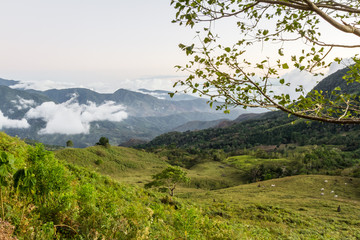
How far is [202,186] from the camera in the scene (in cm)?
7231

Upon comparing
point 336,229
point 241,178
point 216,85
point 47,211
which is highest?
point 216,85

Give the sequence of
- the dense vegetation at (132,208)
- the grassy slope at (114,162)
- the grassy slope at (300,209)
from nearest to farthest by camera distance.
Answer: the dense vegetation at (132,208) < the grassy slope at (300,209) < the grassy slope at (114,162)

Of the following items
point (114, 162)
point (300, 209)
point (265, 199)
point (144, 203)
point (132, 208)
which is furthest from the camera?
point (114, 162)

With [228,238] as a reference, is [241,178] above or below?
below

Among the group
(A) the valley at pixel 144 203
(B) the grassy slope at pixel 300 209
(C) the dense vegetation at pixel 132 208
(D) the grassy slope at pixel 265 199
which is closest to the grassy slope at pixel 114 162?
(D) the grassy slope at pixel 265 199

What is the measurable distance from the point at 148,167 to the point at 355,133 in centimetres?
19231

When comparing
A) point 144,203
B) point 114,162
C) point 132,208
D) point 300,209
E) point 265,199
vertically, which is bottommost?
point 114,162

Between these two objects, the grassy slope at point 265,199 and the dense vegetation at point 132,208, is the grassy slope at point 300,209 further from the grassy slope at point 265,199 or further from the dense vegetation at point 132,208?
the dense vegetation at point 132,208

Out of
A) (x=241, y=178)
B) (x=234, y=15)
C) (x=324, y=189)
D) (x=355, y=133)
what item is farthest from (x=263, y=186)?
(x=355, y=133)

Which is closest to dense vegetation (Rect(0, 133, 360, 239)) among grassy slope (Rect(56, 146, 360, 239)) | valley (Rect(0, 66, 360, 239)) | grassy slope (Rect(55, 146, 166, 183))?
valley (Rect(0, 66, 360, 239))

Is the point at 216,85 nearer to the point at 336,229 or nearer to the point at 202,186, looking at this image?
→ the point at 336,229

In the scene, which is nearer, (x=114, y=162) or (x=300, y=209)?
(x=300, y=209)

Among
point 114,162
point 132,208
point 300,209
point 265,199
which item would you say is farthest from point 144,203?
point 114,162

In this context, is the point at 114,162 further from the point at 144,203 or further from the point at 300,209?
the point at 144,203
